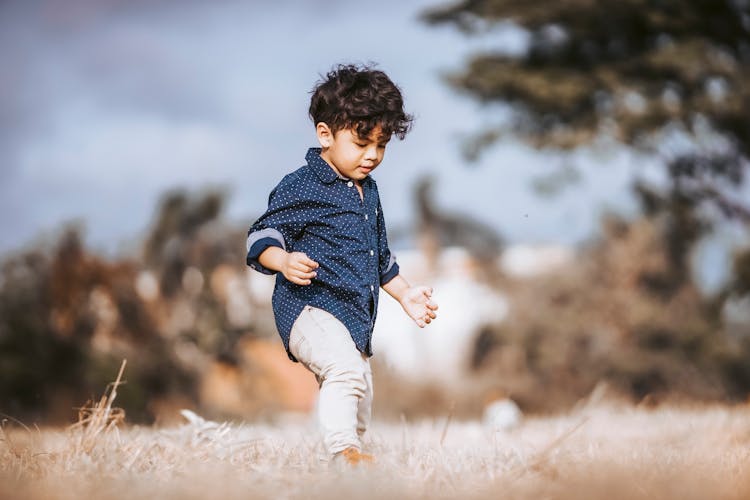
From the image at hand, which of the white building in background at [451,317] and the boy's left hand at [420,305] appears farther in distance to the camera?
the white building in background at [451,317]

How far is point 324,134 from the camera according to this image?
3338 mm

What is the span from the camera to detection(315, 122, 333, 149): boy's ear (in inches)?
131

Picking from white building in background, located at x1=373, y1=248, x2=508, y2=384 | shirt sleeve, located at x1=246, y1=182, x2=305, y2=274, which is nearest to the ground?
shirt sleeve, located at x1=246, y1=182, x2=305, y2=274

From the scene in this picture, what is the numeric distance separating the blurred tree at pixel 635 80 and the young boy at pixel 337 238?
24.8ft

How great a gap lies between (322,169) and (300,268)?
1.68ft

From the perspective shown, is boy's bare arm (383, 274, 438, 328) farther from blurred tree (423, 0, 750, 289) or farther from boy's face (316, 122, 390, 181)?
blurred tree (423, 0, 750, 289)

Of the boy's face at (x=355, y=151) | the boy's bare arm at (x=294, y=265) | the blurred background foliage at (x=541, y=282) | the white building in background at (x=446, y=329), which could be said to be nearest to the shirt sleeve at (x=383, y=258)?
the boy's face at (x=355, y=151)

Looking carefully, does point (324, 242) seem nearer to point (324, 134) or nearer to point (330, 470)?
point (324, 134)

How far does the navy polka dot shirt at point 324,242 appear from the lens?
317cm

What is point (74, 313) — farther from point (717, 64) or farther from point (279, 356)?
point (717, 64)

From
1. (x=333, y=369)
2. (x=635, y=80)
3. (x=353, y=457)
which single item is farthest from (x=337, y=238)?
(x=635, y=80)

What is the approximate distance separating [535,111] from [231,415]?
5.51 meters

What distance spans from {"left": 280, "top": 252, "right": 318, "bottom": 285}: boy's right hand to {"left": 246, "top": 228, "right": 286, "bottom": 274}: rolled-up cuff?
0.59ft

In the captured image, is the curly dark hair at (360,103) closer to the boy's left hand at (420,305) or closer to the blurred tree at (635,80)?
the boy's left hand at (420,305)
